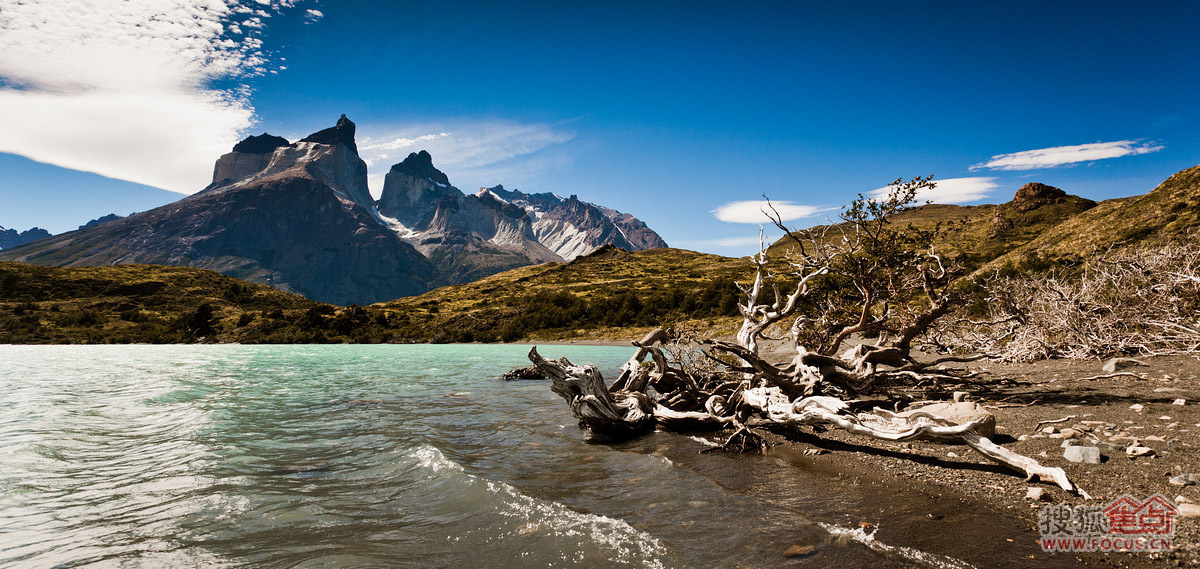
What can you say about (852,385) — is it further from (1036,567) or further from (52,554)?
(52,554)

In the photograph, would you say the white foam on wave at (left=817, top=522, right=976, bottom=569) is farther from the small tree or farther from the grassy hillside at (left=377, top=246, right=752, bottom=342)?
the grassy hillside at (left=377, top=246, right=752, bottom=342)

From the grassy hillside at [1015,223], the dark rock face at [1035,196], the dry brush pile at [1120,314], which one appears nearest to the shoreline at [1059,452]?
the dry brush pile at [1120,314]

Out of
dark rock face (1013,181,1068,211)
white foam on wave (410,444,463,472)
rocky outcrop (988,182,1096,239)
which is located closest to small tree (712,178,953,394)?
white foam on wave (410,444,463,472)

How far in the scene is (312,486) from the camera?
9773mm

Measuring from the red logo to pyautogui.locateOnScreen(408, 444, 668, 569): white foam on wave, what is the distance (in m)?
5.64

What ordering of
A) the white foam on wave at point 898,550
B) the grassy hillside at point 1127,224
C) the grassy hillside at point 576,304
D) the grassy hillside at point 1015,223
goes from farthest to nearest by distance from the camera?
1. the grassy hillside at point 1015,223
2. the grassy hillside at point 576,304
3. the grassy hillside at point 1127,224
4. the white foam on wave at point 898,550

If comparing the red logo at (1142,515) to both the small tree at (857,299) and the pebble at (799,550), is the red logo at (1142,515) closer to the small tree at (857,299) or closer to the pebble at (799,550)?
the pebble at (799,550)

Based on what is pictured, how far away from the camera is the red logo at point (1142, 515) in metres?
5.69

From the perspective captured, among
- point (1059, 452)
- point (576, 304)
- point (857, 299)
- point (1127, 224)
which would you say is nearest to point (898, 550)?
point (1059, 452)

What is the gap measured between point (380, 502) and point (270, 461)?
4.80 metres

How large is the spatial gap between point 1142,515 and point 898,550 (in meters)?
3.06

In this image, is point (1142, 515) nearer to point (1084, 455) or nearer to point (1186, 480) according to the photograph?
point (1186, 480)

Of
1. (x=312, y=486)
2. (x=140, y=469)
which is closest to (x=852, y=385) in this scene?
(x=312, y=486)

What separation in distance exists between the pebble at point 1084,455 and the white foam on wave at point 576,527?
7.08m
